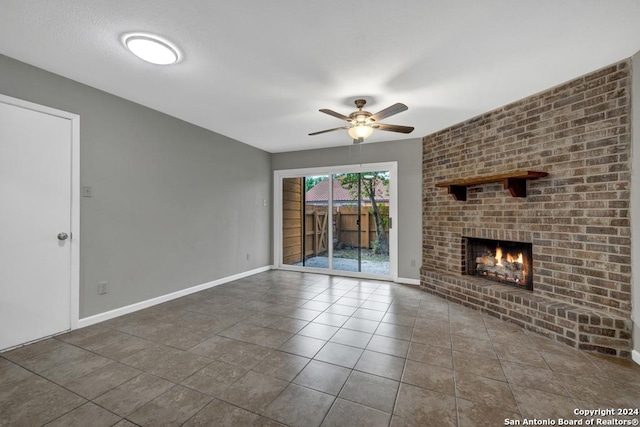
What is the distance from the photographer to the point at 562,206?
8.90 feet

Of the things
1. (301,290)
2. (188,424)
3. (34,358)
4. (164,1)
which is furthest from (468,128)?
(34,358)

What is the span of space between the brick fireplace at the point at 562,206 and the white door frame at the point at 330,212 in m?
1.10

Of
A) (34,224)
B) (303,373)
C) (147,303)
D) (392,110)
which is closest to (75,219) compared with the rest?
(34,224)

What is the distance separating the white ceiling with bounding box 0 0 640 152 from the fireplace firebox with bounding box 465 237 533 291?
1733mm

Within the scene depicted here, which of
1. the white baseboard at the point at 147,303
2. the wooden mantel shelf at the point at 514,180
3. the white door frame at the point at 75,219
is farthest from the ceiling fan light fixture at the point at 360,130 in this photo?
the white baseboard at the point at 147,303

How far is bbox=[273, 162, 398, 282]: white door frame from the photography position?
477 centimetres

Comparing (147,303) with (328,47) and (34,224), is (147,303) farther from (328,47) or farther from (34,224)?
(328,47)

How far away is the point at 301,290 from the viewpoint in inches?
166

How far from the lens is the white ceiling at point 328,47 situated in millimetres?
1775

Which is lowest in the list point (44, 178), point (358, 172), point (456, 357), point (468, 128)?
point (456, 357)

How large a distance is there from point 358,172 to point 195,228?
2924mm

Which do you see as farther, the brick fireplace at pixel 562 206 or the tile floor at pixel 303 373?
the brick fireplace at pixel 562 206

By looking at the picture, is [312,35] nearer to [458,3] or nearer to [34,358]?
[458,3]

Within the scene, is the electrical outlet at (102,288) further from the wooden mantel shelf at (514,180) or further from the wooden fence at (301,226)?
the wooden mantel shelf at (514,180)
